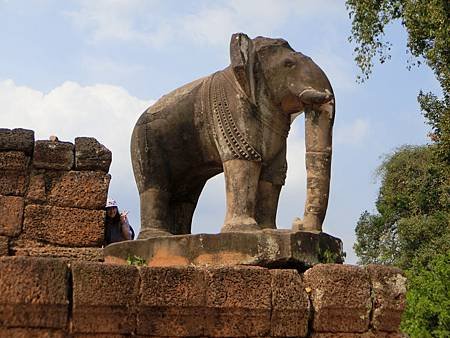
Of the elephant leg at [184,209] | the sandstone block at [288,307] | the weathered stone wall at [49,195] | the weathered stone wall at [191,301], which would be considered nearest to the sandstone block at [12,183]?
the weathered stone wall at [49,195]

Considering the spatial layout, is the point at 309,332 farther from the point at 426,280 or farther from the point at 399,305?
the point at 426,280

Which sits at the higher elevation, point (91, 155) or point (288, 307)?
point (91, 155)

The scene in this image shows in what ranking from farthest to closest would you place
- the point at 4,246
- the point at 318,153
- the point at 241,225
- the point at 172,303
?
the point at 4,246 → the point at 318,153 → the point at 241,225 → the point at 172,303

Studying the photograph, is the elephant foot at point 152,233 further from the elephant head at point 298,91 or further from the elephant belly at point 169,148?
the elephant head at point 298,91

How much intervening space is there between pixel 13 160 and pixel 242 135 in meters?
2.95

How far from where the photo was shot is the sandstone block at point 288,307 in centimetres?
550

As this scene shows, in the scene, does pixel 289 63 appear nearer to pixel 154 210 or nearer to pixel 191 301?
pixel 154 210

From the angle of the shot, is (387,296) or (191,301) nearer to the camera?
(191,301)

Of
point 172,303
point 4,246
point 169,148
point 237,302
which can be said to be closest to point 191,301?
point 172,303

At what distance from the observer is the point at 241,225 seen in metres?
6.06

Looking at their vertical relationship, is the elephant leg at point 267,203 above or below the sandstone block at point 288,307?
above

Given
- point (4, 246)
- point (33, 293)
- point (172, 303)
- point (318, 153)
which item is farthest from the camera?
point (4, 246)

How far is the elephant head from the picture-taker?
633cm

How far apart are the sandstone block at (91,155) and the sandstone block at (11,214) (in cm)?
70
